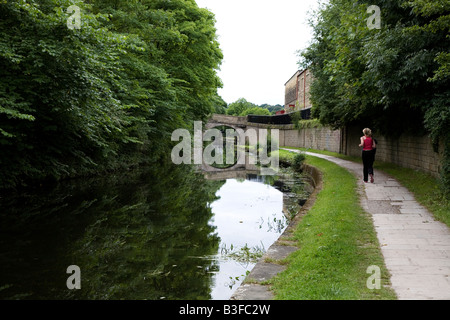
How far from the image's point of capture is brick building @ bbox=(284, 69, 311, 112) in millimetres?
47266

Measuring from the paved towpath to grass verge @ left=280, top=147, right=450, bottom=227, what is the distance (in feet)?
0.49

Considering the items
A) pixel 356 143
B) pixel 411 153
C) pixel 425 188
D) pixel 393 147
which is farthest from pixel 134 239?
pixel 356 143

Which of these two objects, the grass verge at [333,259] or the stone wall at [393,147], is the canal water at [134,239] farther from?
the stone wall at [393,147]

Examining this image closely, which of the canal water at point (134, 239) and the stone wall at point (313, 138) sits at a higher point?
the stone wall at point (313, 138)

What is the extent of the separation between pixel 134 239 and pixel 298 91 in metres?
50.2

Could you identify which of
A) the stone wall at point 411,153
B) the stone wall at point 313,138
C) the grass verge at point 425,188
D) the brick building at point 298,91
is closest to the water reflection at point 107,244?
the grass verge at point 425,188

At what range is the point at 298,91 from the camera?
5372cm

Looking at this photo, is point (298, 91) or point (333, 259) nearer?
point (333, 259)

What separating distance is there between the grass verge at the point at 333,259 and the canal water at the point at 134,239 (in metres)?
0.88

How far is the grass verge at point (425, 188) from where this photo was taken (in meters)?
6.40

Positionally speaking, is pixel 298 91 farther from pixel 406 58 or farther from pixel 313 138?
pixel 406 58
